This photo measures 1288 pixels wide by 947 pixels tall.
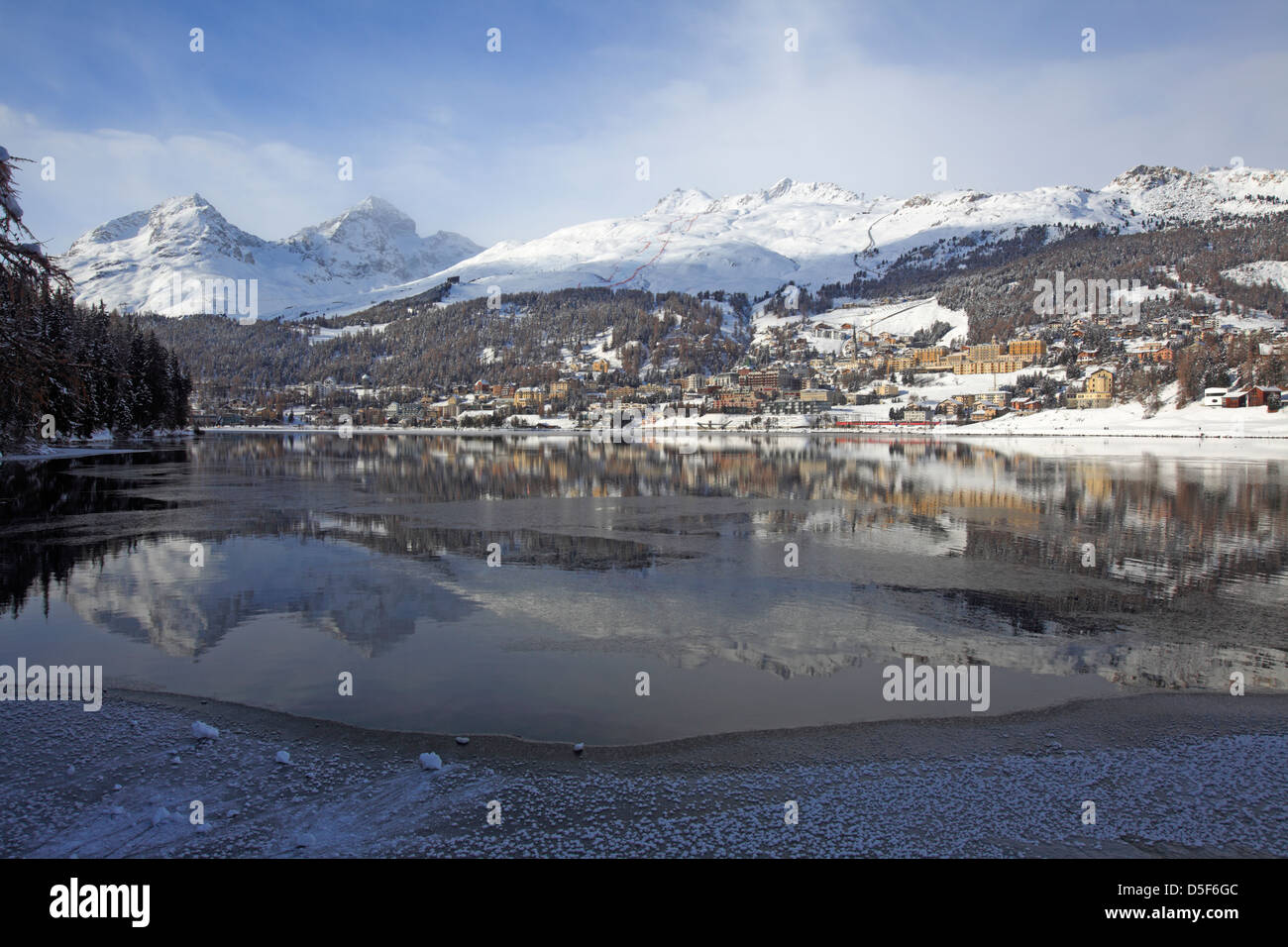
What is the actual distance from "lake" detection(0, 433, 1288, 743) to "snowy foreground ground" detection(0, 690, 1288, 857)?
699 mm

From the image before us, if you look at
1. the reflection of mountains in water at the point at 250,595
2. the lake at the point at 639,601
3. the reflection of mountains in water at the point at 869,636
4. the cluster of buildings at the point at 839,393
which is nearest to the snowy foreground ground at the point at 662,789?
the lake at the point at 639,601

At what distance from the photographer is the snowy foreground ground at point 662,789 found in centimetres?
585

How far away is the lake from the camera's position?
9.42 meters

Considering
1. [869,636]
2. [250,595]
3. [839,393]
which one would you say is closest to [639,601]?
[869,636]

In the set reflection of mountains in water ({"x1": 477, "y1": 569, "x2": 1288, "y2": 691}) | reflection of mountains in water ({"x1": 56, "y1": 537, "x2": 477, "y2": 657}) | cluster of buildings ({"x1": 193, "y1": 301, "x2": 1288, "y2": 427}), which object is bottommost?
reflection of mountains in water ({"x1": 477, "y1": 569, "x2": 1288, "y2": 691})

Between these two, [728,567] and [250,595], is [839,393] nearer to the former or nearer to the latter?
[728,567]

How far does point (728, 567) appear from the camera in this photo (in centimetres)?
1697

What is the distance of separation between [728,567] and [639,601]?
11.8 ft

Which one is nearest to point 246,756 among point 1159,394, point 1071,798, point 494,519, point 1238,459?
point 1071,798

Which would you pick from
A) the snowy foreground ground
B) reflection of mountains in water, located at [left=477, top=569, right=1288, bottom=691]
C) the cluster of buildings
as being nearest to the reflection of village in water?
reflection of mountains in water, located at [left=477, top=569, right=1288, bottom=691]

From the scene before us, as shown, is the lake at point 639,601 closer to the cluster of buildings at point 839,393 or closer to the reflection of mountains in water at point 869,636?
the reflection of mountains in water at point 869,636

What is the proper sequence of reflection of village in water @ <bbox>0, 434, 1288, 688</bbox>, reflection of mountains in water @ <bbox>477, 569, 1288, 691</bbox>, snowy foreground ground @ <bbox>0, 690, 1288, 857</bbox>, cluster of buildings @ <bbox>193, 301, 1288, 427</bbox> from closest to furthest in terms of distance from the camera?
snowy foreground ground @ <bbox>0, 690, 1288, 857</bbox>
reflection of mountains in water @ <bbox>477, 569, 1288, 691</bbox>
reflection of village in water @ <bbox>0, 434, 1288, 688</bbox>
cluster of buildings @ <bbox>193, 301, 1288, 427</bbox>

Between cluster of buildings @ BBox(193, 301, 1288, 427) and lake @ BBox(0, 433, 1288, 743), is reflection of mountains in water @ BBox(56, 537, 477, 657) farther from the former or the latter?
cluster of buildings @ BBox(193, 301, 1288, 427)

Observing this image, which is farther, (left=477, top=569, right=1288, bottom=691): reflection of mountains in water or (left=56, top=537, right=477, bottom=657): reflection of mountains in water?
(left=56, top=537, right=477, bottom=657): reflection of mountains in water
